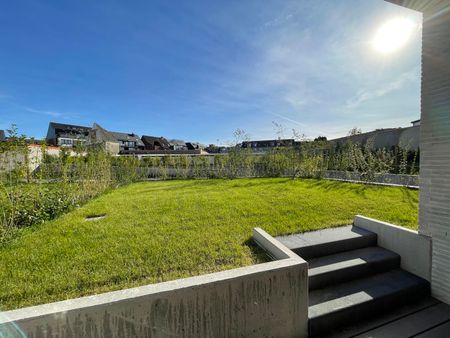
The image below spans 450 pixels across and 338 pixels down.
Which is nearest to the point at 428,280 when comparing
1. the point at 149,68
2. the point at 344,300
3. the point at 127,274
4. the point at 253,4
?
the point at 344,300

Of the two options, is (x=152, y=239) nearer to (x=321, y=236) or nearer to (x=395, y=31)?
(x=321, y=236)

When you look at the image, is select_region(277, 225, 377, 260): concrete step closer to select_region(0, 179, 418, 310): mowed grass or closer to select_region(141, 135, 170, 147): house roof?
select_region(0, 179, 418, 310): mowed grass

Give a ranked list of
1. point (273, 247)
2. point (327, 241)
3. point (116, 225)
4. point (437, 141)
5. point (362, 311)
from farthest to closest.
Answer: point (116, 225) < point (327, 241) < point (273, 247) < point (437, 141) < point (362, 311)

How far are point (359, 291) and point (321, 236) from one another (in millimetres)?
816

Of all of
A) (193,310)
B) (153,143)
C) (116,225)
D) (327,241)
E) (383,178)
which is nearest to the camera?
(193,310)

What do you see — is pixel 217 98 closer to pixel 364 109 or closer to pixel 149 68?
pixel 149 68

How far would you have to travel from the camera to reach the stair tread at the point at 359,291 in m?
1.89

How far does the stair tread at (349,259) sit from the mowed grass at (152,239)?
63 centimetres

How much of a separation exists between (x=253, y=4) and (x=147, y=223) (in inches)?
205

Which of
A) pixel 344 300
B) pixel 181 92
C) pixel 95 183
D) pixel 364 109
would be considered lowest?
pixel 344 300

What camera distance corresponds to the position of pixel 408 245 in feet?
8.06

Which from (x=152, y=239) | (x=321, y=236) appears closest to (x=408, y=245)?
(x=321, y=236)

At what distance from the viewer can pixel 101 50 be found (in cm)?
598

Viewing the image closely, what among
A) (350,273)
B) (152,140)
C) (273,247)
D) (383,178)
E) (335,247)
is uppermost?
(152,140)
